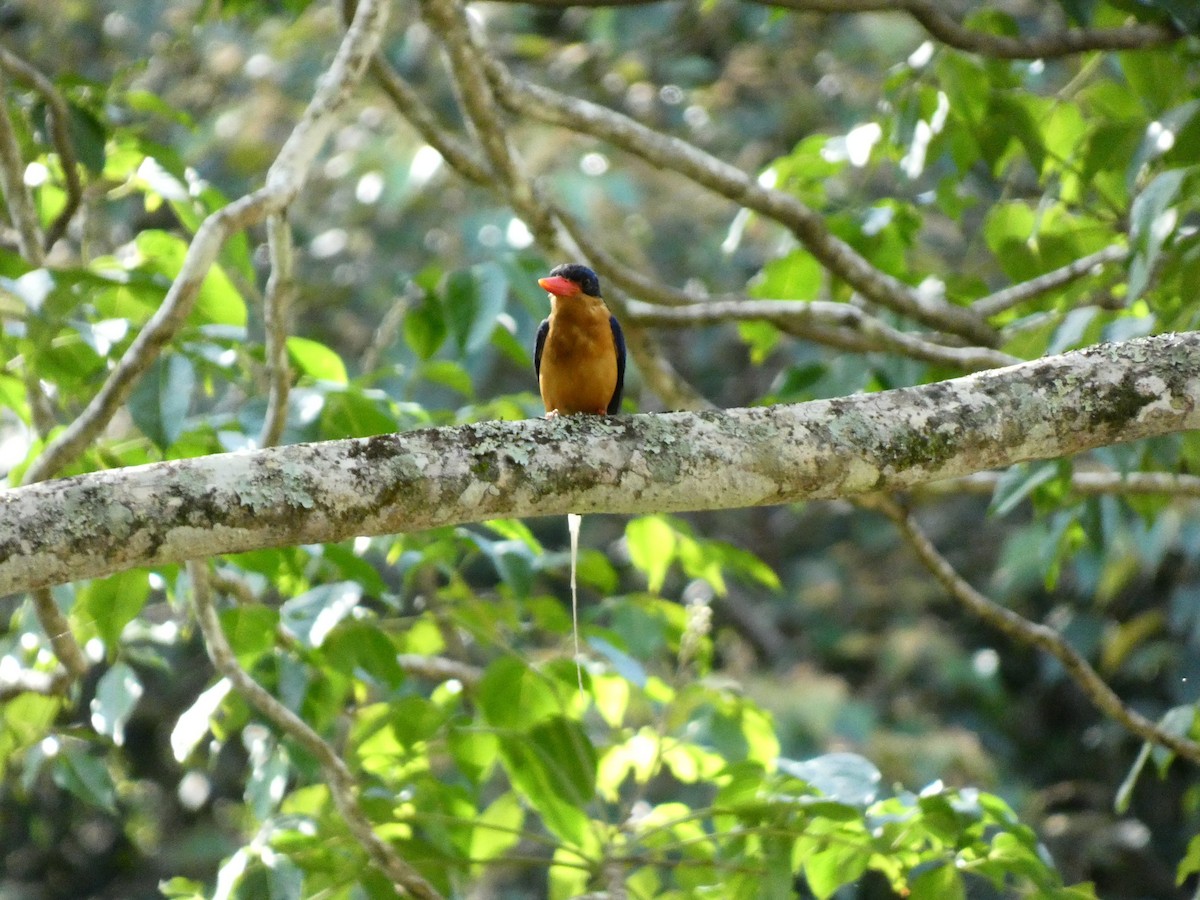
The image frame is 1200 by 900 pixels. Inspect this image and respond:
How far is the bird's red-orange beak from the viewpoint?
3938 millimetres

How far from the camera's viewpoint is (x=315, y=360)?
3.38 metres

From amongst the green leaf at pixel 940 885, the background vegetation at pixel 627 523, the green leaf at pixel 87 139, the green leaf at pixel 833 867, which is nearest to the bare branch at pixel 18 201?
the background vegetation at pixel 627 523

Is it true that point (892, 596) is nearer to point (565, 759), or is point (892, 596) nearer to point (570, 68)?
point (570, 68)

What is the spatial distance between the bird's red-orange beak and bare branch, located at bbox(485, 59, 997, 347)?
2.41ft

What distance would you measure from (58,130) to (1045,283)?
3.01 meters

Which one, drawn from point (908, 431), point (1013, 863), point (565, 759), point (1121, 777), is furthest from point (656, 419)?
point (1121, 777)

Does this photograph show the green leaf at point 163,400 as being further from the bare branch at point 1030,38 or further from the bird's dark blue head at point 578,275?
the bare branch at point 1030,38

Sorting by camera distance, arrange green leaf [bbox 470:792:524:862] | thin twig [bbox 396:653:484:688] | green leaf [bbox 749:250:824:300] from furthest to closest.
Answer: green leaf [bbox 749:250:824:300], thin twig [bbox 396:653:484:688], green leaf [bbox 470:792:524:862]

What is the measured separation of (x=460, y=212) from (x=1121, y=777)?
18.7 ft

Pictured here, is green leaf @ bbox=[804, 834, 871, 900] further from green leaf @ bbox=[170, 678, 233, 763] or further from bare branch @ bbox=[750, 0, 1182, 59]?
bare branch @ bbox=[750, 0, 1182, 59]

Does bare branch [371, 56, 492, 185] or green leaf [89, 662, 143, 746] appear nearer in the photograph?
green leaf [89, 662, 143, 746]

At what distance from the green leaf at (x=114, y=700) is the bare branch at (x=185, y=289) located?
68 centimetres

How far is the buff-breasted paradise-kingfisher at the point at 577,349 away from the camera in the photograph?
3.85 meters

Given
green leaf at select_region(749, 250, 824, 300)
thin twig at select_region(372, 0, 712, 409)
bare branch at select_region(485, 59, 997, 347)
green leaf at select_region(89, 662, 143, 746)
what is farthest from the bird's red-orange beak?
green leaf at select_region(89, 662, 143, 746)
